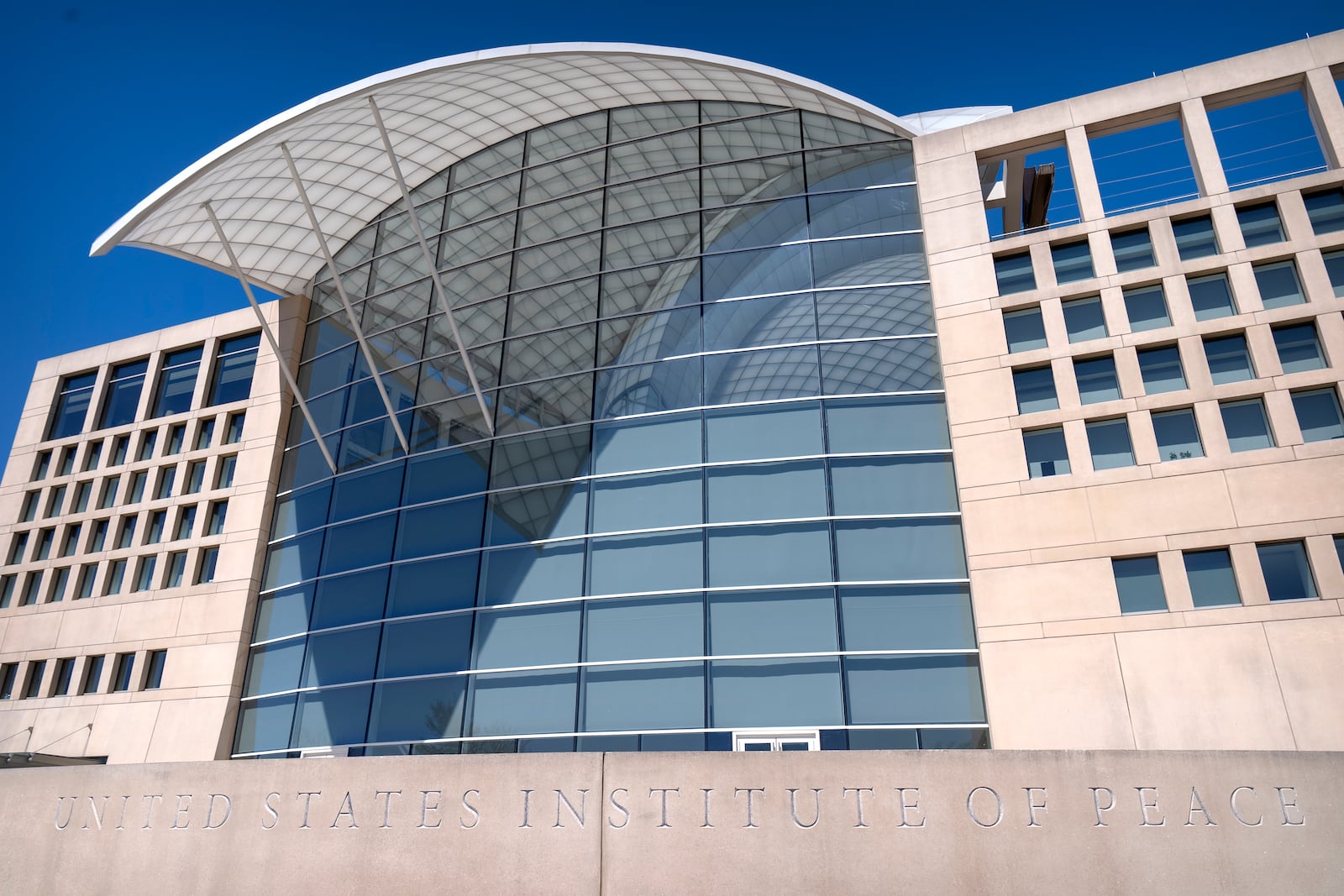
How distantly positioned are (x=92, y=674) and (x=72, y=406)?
13.0 m

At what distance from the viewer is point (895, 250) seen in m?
30.3

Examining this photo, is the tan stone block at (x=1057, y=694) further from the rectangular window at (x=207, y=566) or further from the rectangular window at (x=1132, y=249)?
the rectangular window at (x=207, y=566)

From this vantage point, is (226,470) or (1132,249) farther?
(226,470)

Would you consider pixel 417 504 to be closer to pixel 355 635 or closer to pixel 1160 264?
pixel 355 635

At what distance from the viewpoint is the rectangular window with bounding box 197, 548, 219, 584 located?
1415 inches

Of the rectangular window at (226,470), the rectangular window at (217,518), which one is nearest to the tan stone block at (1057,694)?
the rectangular window at (217,518)

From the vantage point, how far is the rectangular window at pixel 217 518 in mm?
36719

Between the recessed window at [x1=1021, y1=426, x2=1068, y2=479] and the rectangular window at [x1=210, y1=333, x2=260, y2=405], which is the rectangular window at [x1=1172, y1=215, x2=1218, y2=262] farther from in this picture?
the rectangular window at [x1=210, y1=333, x2=260, y2=405]

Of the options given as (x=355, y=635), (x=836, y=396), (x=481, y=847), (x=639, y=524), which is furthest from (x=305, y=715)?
(x=836, y=396)

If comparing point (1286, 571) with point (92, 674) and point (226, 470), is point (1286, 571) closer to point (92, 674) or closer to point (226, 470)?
point (226, 470)

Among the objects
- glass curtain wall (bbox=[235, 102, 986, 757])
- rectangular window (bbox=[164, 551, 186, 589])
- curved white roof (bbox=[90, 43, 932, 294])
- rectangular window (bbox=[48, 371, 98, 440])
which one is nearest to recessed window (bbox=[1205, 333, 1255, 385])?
glass curtain wall (bbox=[235, 102, 986, 757])

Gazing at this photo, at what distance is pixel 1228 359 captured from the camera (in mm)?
25672

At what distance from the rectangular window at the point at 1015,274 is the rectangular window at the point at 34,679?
3632 cm

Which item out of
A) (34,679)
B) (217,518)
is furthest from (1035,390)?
(34,679)
